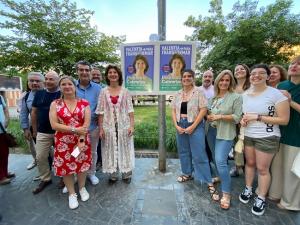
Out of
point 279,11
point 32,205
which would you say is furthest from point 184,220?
point 279,11

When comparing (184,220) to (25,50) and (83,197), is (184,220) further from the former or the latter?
(25,50)

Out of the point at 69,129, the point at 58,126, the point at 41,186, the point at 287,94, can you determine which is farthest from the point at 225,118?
the point at 41,186

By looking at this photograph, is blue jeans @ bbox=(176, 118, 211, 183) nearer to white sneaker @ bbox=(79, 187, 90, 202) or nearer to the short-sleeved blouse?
the short-sleeved blouse

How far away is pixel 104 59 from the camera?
Answer: 1268 centimetres

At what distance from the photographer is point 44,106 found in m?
2.92

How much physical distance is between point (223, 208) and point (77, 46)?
11349 mm

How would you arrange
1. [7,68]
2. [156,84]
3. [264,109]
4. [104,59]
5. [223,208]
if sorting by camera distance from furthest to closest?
1. [104,59]
2. [7,68]
3. [156,84]
4. [223,208]
5. [264,109]

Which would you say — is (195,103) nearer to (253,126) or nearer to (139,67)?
(253,126)

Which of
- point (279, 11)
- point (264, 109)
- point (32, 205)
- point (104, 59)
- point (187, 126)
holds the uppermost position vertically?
point (279, 11)

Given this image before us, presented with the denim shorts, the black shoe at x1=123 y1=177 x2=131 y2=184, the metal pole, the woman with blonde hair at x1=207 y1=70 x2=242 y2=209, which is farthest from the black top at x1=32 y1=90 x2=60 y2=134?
the denim shorts

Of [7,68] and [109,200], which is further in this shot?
[7,68]

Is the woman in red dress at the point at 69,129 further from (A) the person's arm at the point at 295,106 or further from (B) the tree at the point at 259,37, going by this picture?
(B) the tree at the point at 259,37

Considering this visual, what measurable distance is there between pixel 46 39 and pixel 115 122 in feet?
33.7

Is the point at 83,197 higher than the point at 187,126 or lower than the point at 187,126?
lower
